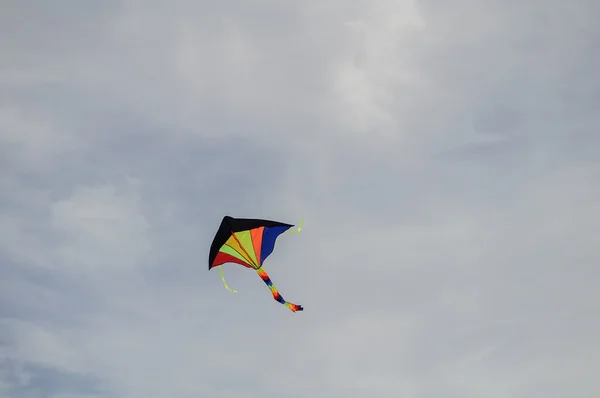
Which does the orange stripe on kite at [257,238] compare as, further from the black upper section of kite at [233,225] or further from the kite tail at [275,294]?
the kite tail at [275,294]

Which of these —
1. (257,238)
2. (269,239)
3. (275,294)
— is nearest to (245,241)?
(257,238)

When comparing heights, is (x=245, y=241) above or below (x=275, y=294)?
above

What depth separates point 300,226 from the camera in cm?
3073

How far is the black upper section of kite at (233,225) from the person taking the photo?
33.7 m

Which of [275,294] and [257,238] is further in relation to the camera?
[257,238]

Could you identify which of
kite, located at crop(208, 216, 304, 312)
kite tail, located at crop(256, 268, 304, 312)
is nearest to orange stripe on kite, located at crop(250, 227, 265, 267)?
kite, located at crop(208, 216, 304, 312)

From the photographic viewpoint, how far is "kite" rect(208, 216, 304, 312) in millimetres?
33938

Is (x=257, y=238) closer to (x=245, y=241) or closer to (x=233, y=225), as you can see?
(x=245, y=241)

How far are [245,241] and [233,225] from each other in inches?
71.0

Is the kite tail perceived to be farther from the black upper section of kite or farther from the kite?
the black upper section of kite

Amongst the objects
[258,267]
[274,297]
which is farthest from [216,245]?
[274,297]

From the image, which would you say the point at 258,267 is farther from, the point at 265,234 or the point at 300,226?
the point at 300,226

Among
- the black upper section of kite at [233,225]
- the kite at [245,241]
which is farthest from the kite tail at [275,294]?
the black upper section of kite at [233,225]

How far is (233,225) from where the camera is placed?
33781 millimetres
